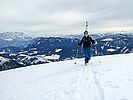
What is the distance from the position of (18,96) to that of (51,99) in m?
2.24

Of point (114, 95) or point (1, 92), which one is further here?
point (1, 92)

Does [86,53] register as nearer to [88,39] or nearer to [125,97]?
[88,39]

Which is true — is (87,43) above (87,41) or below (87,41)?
below

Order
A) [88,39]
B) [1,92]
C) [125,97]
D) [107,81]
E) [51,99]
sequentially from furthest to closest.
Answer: [88,39], [1,92], [107,81], [51,99], [125,97]

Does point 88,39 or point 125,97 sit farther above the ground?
point 88,39

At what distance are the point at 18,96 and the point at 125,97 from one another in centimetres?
501

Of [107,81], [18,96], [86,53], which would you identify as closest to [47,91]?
[18,96]

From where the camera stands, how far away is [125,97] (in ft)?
30.0

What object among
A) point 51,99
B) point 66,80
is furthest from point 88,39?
point 51,99

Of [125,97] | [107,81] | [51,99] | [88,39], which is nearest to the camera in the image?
[125,97]

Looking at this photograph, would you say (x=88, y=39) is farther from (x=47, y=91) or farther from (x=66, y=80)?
(x=47, y=91)

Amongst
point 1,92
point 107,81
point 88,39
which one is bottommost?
point 1,92

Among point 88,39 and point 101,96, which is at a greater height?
point 88,39

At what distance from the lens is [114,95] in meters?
9.52
